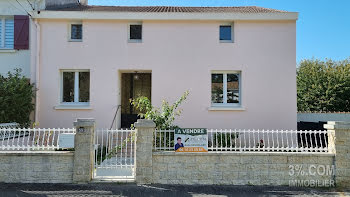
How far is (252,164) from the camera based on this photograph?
5066 millimetres

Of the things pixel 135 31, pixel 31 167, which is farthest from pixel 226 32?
pixel 31 167

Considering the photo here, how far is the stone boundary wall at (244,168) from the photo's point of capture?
16.5ft

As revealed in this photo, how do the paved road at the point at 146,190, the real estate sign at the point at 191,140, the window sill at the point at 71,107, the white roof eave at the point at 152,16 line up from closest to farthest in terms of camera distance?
the paved road at the point at 146,190
the real estate sign at the point at 191,140
the window sill at the point at 71,107
the white roof eave at the point at 152,16

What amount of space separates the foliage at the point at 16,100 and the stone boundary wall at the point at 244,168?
19.2 ft

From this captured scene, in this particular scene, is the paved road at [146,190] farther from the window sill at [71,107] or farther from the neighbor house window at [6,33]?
the neighbor house window at [6,33]

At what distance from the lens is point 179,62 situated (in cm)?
890

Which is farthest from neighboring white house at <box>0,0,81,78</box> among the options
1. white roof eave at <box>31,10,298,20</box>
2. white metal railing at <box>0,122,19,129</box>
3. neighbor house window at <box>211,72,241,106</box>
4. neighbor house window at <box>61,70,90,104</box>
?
neighbor house window at <box>211,72,241,106</box>

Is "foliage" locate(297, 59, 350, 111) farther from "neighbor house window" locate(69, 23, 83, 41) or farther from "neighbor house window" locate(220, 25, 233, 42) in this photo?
"neighbor house window" locate(69, 23, 83, 41)

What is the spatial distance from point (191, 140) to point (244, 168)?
1336 mm

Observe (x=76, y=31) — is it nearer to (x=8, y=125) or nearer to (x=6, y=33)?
→ (x=6, y=33)

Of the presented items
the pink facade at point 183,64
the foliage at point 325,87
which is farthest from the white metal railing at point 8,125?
the foliage at point 325,87

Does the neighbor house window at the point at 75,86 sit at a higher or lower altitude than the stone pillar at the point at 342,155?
higher

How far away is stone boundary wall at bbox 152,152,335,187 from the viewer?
5.04 meters

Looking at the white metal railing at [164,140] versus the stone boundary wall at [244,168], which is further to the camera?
the white metal railing at [164,140]
